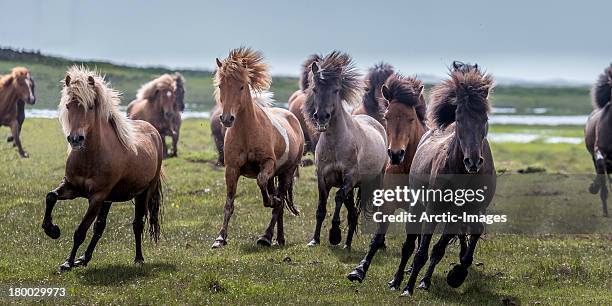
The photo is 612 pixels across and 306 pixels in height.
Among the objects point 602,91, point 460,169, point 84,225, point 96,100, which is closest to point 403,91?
point 460,169

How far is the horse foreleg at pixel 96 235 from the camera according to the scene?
14.1 meters

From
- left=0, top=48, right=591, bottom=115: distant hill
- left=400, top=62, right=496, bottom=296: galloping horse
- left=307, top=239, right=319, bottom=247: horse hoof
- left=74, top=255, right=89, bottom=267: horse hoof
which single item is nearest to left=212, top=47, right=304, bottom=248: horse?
left=307, top=239, right=319, bottom=247: horse hoof

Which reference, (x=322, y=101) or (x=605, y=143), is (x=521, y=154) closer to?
(x=605, y=143)

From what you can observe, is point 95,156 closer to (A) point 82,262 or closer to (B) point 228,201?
(A) point 82,262

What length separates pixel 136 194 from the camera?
49.7ft

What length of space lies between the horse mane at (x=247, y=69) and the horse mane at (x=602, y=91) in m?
11.2

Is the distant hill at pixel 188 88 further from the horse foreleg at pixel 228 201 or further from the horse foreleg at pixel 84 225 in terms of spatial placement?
the horse foreleg at pixel 228 201

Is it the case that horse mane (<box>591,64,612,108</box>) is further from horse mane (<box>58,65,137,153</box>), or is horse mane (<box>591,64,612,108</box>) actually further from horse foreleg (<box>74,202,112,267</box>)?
horse foreleg (<box>74,202,112,267</box>)

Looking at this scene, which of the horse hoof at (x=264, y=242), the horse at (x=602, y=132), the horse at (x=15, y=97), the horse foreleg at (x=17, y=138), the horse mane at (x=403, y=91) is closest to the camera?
the horse mane at (x=403, y=91)

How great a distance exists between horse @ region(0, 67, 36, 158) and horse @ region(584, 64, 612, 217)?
721 inches

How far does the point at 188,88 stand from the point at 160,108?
172 ft

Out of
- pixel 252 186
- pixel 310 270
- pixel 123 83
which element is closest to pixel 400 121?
pixel 310 270

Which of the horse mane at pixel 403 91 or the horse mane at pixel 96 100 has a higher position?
the horse mane at pixel 403 91

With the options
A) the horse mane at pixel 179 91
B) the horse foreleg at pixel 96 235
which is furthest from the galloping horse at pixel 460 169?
the horse mane at pixel 179 91
